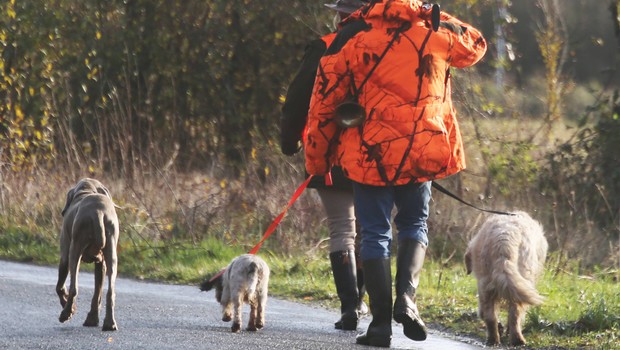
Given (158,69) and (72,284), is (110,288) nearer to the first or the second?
(72,284)

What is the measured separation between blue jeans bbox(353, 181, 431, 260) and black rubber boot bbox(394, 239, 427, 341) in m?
0.06

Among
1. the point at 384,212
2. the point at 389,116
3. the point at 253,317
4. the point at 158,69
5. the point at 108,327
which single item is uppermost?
the point at 158,69

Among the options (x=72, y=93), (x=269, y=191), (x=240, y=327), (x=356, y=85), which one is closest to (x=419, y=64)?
(x=356, y=85)

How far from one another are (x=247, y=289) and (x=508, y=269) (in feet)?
5.06

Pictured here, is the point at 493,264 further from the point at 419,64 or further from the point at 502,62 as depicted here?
the point at 502,62

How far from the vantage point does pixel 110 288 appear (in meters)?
7.47

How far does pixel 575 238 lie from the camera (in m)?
12.5

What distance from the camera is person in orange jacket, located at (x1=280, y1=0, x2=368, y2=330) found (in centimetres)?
743

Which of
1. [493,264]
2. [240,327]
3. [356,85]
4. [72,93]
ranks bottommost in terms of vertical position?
[240,327]

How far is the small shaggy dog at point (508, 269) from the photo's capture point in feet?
23.9

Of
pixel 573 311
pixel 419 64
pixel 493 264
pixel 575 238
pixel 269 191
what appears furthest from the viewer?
pixel 269 191

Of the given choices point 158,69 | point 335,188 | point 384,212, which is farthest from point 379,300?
point 158,69

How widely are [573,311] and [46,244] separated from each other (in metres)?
6.47

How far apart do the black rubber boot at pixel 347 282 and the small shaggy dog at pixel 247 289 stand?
460 mm
